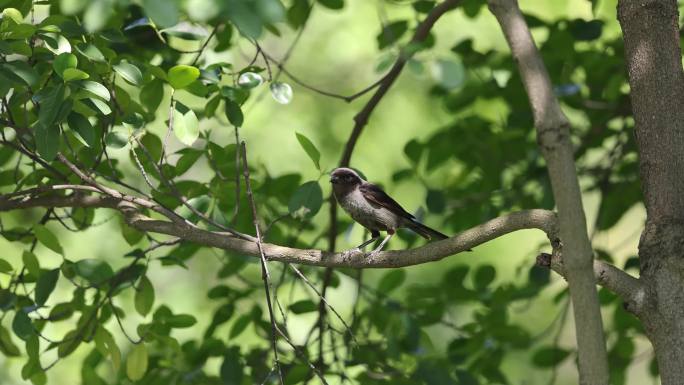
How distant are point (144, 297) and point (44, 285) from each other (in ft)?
1.56

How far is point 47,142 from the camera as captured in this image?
364 centimetres

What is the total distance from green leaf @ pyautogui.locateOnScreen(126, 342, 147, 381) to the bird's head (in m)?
1.27

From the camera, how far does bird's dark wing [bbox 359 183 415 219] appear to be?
501 cm

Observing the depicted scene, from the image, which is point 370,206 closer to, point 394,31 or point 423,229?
point 423,229

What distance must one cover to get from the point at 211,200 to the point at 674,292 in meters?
2.21

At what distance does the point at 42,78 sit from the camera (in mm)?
3998

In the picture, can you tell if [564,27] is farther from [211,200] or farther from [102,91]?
[102,91]

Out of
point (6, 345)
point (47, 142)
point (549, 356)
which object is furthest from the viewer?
point (549, 356)

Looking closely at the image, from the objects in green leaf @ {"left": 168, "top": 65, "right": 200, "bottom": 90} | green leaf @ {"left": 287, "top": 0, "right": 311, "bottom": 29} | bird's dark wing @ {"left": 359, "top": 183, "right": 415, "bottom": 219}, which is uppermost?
green leaf @ {"left": 287, "top": 0, "right": 311, "bottom": 29}

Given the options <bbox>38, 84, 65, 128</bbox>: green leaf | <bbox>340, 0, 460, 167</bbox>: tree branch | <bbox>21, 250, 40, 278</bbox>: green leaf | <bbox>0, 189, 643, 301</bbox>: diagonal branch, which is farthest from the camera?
<bbox>340, 0, 460, 167</bbox>: tree branch

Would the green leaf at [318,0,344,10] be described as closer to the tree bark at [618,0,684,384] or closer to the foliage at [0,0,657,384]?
the foliage at [0,0,657,384]

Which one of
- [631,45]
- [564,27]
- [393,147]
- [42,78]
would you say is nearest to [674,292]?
[631,45]

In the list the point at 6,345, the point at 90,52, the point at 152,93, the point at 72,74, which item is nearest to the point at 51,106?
the point at 72,74

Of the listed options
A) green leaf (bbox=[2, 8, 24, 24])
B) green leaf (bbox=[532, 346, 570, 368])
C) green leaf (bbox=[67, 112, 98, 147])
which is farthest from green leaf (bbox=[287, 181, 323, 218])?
green leaf (bbox=[532, 346, 570, 368])
